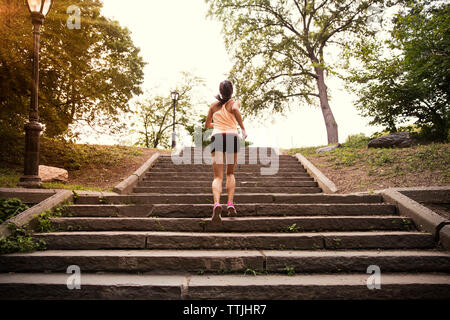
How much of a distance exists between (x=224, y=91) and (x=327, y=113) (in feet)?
43.8

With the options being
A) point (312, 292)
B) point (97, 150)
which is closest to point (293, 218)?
point (312, 292)

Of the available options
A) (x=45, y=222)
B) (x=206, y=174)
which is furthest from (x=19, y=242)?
(x=206, y=174)

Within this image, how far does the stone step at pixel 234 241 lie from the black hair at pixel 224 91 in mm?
2035

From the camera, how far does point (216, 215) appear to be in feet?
12.5

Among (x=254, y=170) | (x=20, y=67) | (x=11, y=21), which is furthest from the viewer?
(x=254, y=170)

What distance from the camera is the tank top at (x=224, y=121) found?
4102mm

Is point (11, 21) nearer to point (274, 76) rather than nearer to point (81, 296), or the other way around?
point (81, 296)

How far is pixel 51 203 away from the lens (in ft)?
14.4

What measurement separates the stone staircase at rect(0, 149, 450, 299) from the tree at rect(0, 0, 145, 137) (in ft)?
14.9

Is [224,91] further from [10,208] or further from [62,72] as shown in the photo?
[62,72]
